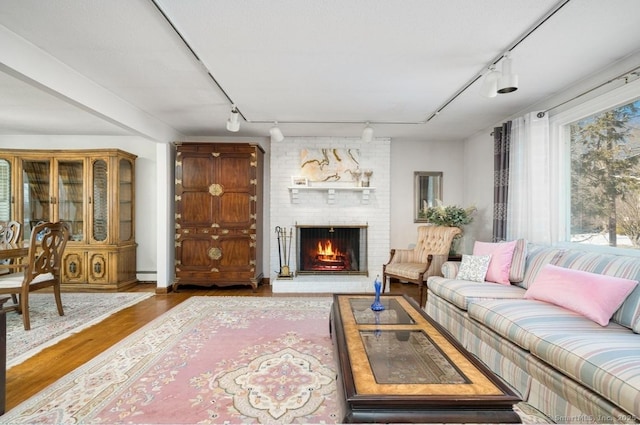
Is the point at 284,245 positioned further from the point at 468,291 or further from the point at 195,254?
the point at 468,291

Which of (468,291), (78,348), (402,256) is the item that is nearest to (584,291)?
(468,291)

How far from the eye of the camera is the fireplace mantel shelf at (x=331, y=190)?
5184mm

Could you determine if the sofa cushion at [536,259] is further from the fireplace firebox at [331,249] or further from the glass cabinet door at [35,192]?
the glass cabinet door at [35,192]

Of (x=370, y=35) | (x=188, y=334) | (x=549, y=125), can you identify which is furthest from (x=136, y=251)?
(x=549, y=125)

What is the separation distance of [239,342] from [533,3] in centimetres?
310

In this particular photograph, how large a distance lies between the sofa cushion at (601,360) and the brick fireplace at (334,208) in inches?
136

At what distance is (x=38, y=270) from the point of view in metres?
3.35

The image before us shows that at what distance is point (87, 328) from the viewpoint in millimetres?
3213

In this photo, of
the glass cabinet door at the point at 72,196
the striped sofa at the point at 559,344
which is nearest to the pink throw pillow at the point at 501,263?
the striped sofa at the point at 559,344

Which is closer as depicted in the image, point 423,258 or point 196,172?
point 423,258

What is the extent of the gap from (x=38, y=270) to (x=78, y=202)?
1958mm

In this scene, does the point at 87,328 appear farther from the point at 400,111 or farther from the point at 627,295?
the point at 627,295

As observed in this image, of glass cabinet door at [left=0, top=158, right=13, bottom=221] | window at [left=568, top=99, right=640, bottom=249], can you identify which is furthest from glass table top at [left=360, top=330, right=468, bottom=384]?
glass cabinet door at [left=0, top=158, right=13, bottom=221]

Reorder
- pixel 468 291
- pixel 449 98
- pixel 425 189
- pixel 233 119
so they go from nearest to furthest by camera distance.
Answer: pixel 468 291, pixel 449 98, pixel 233 119, pixel 425 189
